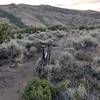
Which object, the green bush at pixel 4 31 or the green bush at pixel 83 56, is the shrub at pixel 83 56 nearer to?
the green bush at pixel 83 56

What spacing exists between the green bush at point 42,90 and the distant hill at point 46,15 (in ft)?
298

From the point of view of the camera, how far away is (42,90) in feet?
36.7

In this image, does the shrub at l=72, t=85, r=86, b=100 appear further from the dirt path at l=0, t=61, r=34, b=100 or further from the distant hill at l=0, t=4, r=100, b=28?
the distant hill at l=0, t=4, r=100, b=28

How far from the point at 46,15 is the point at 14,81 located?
11518cm

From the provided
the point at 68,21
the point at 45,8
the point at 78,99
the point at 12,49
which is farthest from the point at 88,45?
the point at 45,8

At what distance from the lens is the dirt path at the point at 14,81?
12906mm

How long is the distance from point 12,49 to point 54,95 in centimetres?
824

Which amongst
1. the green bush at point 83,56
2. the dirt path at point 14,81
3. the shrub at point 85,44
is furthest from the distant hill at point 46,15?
the green bush at point 83,56

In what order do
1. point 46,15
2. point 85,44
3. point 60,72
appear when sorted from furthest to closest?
1. point 46,15
2. point 85,44
3. point 60,72

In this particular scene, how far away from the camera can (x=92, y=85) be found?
40.2 feet

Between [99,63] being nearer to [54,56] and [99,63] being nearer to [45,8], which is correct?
[54,56]

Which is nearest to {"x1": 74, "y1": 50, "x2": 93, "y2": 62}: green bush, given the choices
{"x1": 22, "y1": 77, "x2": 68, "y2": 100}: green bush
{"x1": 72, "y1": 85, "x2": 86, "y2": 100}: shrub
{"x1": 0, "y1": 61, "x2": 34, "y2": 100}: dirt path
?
{"x1": 0, "y1": 61, "x2": 34, "y2": 100}: dirt path

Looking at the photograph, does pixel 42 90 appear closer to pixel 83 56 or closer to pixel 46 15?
pixel 83 56

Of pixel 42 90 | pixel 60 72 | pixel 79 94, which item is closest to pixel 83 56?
pixel 60 72
